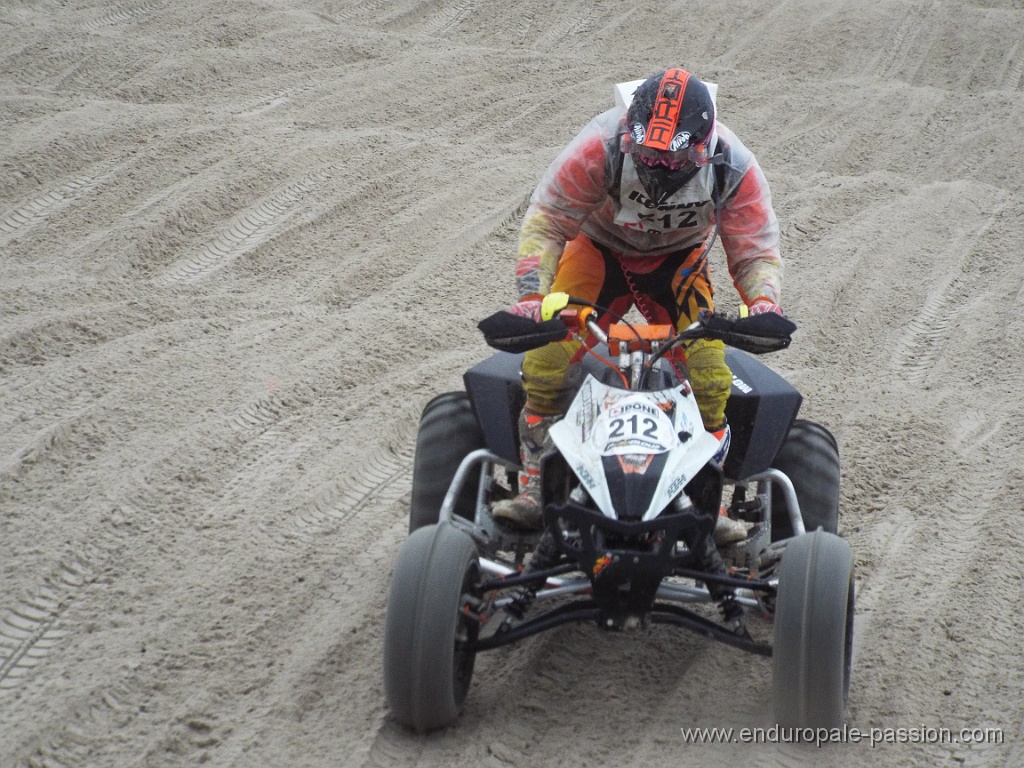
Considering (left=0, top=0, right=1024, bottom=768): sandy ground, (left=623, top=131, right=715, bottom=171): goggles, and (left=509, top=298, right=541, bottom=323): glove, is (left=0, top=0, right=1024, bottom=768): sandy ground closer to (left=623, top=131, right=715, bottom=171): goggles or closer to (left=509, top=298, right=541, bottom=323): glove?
(left=509, top=298, right=541, bottom=323): glove

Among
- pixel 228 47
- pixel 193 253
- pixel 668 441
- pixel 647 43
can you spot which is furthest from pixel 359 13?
pixel 668 441

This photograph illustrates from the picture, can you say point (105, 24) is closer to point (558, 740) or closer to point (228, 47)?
point (228, 47)

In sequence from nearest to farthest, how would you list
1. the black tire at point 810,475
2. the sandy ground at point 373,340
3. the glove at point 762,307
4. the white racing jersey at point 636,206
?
the sandy ground at point 373,340 < the glove at point 762,307 < the white racing jersey at point 636,206 < the black tire at point 810,475

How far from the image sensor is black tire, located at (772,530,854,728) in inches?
139

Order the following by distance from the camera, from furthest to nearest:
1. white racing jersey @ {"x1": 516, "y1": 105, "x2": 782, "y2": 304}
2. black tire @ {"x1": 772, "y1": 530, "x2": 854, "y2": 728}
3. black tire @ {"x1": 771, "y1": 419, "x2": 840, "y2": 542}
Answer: black tire @ {"x1": 771, "y1": 419, "x2": 840, "y2": 542}, white racing jersey @ {"x1": 516, "y1": 105, "x2": 782, "y2": 304}, black tire @ {"x1": 772, "y1": 530, "x2": 854, "y2": 728}

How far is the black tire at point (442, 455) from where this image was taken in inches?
Result: 186

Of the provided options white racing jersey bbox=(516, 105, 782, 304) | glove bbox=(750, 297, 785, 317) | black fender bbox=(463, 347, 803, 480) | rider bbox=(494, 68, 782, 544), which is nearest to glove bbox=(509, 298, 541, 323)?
rider bbox=(494, 68, 782, 544)

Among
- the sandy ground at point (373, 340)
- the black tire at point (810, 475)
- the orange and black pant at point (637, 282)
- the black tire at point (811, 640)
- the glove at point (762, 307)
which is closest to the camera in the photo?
the black tire at point (811, 640)

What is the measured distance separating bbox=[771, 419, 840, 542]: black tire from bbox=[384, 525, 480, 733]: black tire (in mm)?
1601

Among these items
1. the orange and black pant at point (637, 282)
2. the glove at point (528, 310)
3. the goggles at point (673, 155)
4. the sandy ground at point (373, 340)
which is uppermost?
the goggles at point (673, 155)

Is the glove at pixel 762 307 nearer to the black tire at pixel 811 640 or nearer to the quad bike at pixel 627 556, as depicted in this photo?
the quad bike at pixel 627 556

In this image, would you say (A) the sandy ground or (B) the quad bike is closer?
(B) the quad bike

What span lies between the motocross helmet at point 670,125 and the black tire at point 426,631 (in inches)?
60.2

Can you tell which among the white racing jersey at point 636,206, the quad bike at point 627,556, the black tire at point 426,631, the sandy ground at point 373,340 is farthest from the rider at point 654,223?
the sandy ground at point 373,340
